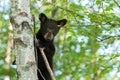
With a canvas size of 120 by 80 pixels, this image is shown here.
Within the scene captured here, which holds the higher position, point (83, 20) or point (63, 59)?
point (83, 20)

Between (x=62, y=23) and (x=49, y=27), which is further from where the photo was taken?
(x=62, y=23)

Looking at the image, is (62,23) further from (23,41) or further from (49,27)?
(23,41)

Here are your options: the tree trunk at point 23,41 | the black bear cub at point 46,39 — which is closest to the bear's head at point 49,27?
the black bear cub at point 46,39

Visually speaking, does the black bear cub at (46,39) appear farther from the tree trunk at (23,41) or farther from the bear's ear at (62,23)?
the tree trunk at (23,41)

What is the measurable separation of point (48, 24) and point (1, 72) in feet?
19.6

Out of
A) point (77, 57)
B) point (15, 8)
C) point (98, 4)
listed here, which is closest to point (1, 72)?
point (77, 57)

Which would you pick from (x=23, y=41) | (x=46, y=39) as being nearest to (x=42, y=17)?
(x=46, y=39)

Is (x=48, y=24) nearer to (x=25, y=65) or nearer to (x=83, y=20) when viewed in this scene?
(x=83, y=20)

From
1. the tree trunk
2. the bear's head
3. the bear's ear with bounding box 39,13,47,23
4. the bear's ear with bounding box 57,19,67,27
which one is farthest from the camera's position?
the bear's ear with bounding box 57,19,67,27

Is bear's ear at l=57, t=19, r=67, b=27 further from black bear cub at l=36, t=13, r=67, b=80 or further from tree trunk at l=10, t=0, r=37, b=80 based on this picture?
tree trunk at l=10, t=0, r=37, b=80

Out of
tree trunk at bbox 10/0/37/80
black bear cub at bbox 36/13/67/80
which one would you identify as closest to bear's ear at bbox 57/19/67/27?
black bear cub at bbox 36/13/67/80

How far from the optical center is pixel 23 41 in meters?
3.52

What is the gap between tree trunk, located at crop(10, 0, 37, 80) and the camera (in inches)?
134

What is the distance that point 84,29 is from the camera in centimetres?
716
